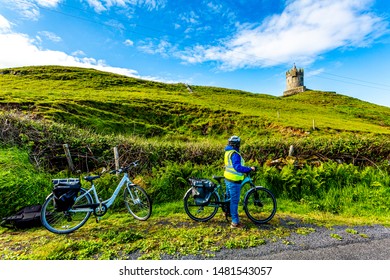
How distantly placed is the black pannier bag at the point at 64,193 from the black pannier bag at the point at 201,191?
2976 mm

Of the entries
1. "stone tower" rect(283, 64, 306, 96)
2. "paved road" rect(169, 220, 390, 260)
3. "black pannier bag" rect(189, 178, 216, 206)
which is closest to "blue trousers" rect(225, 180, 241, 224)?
"black pannier bag" rect(189, 178, 216, 206)

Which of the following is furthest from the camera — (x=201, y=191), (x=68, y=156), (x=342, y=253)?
(x=68, y=156)

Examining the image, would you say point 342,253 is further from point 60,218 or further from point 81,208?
point 60,218

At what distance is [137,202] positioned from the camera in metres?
6.06

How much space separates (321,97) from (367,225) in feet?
262

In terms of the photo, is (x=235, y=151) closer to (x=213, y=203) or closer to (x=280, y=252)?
(x=213, y=203)

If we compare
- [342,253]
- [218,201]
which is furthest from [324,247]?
[218,201]

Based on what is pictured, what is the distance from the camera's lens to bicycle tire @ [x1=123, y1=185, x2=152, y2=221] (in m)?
6.00

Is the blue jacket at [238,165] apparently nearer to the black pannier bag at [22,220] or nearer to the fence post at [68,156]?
the black pannier bag at [22,220]

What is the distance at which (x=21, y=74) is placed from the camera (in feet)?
171

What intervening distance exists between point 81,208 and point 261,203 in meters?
4.84

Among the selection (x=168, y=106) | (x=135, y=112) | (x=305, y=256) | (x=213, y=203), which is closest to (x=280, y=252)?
(x=305, y=256)
